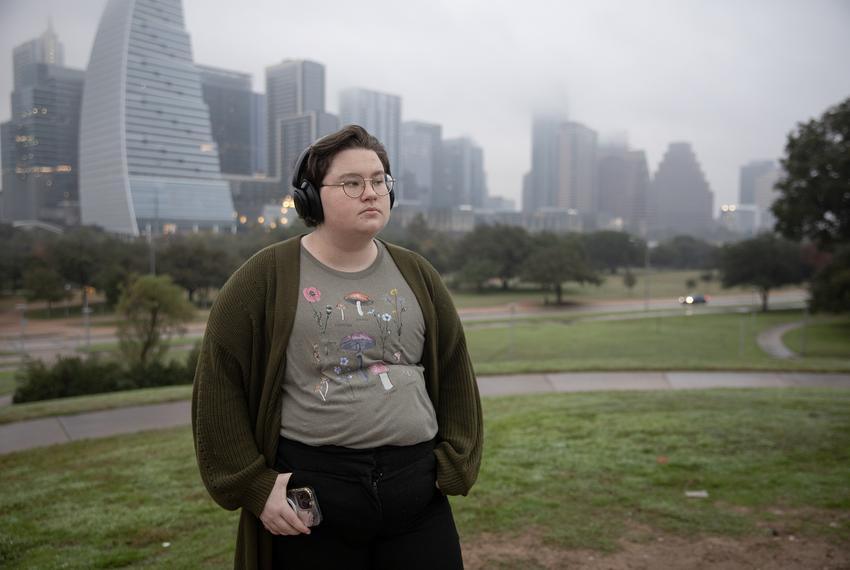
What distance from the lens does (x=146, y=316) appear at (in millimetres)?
14984

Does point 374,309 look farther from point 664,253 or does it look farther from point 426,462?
point 664,253

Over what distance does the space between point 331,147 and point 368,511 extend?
97 cm

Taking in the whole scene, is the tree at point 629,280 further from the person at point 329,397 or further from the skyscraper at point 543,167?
the person at point 329,397

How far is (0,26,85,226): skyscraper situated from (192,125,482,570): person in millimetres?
29171

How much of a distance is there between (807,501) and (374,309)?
3498mm

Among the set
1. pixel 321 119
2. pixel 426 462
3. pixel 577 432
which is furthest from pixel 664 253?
pixel 426 462

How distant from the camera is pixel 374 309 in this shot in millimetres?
1803

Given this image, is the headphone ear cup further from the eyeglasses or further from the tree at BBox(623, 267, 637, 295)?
the tree at BBox(623, 267, 637, 295)

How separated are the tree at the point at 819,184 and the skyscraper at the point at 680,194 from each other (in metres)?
41.1

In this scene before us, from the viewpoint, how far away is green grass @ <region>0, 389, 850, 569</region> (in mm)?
3631

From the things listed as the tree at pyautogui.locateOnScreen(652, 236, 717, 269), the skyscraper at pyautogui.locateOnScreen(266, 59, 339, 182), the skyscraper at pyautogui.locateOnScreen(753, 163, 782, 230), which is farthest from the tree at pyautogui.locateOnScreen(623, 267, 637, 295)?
the skyscraper at pyautogui.locateOnScreen(753, 163, 782, 230)

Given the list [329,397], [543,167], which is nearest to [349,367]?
[329,397]

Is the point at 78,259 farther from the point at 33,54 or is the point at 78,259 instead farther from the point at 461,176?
the point at 461,176

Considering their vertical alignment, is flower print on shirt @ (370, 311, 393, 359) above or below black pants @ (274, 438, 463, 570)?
above
